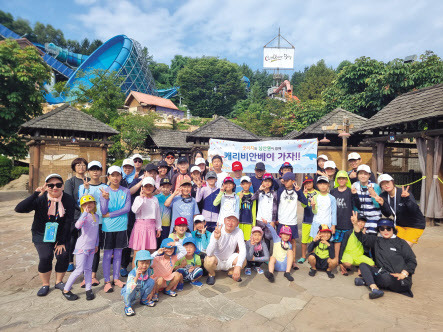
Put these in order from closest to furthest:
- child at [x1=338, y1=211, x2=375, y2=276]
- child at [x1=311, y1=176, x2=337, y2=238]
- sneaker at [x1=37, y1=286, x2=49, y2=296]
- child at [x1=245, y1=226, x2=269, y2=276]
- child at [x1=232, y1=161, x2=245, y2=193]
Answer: sneaker at [x1=37, y1=286, x2=49, y2=296] < child at [x1=338, y1=211, x2=375, y2=276] < child at [x1=245, y1=226, x2=269, y2=276] < child at [x1=311, y1=176, x2=337, y2=238] < child at [x1=232, y1=161, x2=245, y2=193]

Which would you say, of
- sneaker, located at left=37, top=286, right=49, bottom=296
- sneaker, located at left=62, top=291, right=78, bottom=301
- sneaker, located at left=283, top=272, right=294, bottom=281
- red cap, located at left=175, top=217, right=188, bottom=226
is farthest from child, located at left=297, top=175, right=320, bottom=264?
sneaker, located at left=37, top=286, right=49, bottom=296

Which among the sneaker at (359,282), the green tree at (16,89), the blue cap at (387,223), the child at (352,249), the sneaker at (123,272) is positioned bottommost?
the sneaker at (123,272)

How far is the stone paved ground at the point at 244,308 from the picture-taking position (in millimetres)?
2955

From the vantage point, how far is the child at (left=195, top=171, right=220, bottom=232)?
15.5 feet

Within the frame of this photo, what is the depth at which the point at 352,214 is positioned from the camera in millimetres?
4637

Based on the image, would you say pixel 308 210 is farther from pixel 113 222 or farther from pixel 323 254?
pixel 113 222

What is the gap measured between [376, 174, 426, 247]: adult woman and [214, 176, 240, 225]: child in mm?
2287

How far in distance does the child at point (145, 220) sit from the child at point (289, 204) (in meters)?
2.21

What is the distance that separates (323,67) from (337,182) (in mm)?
43712

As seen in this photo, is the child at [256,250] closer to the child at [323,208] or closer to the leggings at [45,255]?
the child at [323,208]

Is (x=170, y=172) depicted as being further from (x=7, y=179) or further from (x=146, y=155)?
(x=146, y=155)

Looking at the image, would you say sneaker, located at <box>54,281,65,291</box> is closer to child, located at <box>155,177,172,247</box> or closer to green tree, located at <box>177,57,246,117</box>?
child, located at <box>155,177,172,247</box>

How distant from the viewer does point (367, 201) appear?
4.48 metres

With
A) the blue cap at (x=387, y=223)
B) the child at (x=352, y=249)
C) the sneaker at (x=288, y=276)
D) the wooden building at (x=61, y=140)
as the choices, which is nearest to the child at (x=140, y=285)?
the sneaker at (x=288, y=276)
